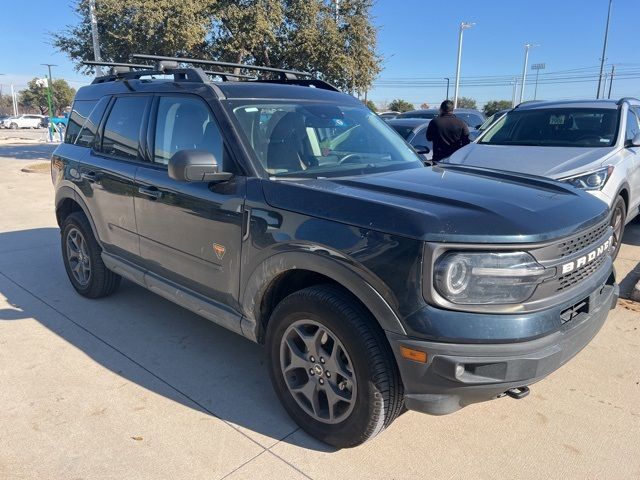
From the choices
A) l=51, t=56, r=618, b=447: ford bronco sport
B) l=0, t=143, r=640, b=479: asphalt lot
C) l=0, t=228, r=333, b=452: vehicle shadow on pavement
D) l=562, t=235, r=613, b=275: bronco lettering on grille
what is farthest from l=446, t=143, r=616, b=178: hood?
l=0, t=228, r=333, b=452: vehicle shadow on pavement

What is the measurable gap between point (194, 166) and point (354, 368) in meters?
1.40

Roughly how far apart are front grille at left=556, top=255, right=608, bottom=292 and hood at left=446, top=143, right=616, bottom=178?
2.57m

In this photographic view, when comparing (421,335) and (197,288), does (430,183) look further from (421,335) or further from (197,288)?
(197,288)

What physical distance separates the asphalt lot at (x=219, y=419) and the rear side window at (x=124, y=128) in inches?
56.2

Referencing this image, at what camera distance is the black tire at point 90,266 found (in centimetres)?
447

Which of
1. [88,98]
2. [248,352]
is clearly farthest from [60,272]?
[248,352]

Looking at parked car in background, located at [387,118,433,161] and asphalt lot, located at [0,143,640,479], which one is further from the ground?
parked car in background, located at [387,118,433,161]

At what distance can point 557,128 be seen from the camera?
625 cm

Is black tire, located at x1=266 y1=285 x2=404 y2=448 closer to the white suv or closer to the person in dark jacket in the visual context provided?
the person in dark jacket

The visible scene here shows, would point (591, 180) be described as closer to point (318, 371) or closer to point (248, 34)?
point (318, 371)

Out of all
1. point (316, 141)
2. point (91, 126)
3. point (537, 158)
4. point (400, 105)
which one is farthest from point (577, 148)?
point (400, 105)

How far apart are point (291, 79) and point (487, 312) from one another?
114 inches

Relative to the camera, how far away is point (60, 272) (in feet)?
18.1

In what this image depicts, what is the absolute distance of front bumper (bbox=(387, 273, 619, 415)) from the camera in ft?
6.99
